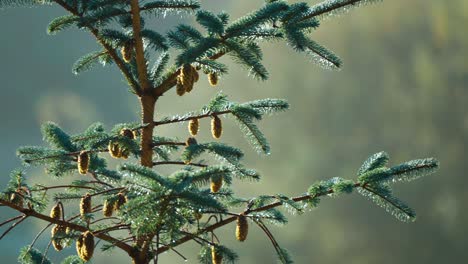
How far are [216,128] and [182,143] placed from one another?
0.47 m

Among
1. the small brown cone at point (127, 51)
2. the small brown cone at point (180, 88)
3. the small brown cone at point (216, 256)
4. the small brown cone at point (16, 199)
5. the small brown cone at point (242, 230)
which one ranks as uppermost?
the small brown cone at point (127, 51)

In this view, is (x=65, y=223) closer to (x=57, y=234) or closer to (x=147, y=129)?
(x=57, y=234)

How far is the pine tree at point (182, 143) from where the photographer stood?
484cm

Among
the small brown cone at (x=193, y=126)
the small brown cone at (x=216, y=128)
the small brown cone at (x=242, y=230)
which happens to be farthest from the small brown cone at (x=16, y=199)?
the small brown cone at (x=242, y=230)

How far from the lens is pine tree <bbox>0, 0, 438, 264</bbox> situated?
484cm

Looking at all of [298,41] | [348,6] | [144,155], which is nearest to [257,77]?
[298,41]

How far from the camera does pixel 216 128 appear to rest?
5445mm

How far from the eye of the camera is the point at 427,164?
491 cm

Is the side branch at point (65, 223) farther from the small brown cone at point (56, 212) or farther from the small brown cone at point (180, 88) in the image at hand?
the small brown cone at point (180, 88)

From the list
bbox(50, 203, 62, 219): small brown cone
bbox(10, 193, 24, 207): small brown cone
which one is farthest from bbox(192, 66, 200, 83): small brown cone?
bbox(10, 193, 24, 207): small brown cone

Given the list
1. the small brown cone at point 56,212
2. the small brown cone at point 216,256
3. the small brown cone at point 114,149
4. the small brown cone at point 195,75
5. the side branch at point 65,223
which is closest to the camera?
the side branch at point 65,223

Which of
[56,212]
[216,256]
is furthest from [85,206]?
[216,256]

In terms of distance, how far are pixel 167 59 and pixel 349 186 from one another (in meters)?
2.43

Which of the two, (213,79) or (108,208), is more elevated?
(213,79)
